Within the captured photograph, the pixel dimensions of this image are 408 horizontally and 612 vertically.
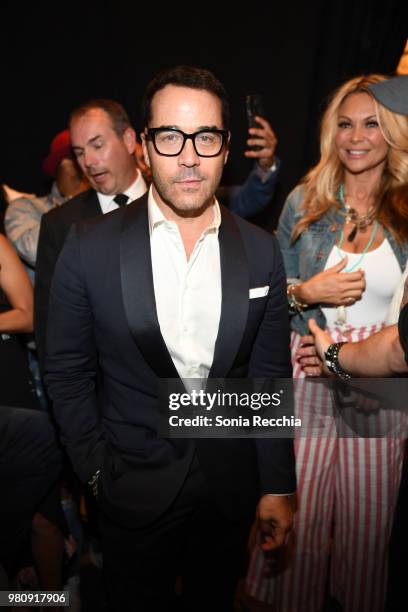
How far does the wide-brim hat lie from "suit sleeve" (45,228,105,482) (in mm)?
932

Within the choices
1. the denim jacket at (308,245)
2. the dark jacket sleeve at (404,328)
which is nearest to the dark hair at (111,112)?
the denim jacket at (308,245)

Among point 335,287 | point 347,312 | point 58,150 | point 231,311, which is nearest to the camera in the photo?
point 231,311

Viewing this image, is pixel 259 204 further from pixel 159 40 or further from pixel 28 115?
pixel 28 115

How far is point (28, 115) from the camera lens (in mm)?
3504

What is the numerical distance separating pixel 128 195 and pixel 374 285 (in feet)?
3.86

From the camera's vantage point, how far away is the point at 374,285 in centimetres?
223

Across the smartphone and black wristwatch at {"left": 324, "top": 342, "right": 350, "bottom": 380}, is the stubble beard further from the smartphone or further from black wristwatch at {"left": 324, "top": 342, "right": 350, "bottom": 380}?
the smartphone

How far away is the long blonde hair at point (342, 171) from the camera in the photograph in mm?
2271

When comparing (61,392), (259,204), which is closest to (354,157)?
(259,204)

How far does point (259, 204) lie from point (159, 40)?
1.18 m

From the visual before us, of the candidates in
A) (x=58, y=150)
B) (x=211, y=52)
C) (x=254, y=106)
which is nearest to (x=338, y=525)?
(x=254, y=106)

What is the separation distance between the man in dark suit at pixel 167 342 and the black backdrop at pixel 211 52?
5.94 feet

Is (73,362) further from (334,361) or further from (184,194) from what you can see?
(334,361)

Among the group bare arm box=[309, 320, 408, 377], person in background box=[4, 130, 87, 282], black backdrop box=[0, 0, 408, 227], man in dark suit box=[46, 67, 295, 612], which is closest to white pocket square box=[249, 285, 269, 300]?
man in dark suit box=[46, 67, 295, 612]
